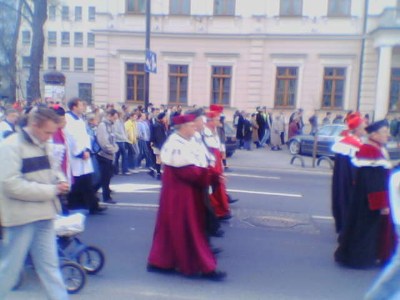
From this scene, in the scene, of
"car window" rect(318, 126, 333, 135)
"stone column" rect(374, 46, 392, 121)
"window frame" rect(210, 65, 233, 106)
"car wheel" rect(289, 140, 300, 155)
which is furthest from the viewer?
"window frame" rect(210, 65, 233, 106)

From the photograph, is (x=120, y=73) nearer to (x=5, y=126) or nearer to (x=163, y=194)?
(x=5, y=126)

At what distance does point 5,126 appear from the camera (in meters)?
8.91

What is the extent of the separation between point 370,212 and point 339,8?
73.6 feet

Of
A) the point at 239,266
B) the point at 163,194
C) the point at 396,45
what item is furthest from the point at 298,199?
the point at 396,45

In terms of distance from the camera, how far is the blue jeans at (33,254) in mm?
3949

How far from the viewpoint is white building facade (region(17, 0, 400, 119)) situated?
25.8 metres

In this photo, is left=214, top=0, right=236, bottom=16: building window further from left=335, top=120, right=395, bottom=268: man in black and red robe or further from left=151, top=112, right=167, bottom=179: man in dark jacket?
left=335, top=120, right=395, bottom=268: man in black and red robe

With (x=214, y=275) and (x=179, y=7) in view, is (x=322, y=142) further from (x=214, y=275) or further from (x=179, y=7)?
(x=214, y=275)

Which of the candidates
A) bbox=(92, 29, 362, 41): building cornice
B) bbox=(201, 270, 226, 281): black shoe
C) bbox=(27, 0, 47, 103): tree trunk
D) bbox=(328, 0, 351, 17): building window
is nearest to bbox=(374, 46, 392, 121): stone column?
bbox=(92, 29, 362, 41): building cornice

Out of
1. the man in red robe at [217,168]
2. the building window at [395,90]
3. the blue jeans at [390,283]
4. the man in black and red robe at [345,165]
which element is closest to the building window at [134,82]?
the building window at [395,90]

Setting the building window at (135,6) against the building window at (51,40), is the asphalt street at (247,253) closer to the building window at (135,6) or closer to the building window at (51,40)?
the building window at (135,6)

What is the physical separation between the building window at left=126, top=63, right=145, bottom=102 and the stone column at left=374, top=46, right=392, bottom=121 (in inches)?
495

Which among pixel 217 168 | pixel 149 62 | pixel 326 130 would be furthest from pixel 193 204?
pixel 326 130

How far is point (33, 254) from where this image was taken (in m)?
4.09
